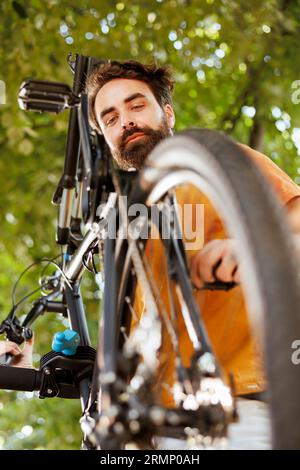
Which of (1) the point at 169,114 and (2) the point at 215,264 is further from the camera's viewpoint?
(1) the point at 169,114

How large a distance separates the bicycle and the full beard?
148 mm

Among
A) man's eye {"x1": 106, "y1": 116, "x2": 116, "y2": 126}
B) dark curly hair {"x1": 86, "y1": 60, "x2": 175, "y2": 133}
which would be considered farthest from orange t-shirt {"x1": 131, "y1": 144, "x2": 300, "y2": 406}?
dark curly hair {"x1": 86, "y1": 60, "x2": 175, "y2": 133}

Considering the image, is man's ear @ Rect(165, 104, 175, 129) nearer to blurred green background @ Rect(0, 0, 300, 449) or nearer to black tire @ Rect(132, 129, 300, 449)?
black tire @ Rect(132, 129, 300, 449)

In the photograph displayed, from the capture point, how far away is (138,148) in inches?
69.2

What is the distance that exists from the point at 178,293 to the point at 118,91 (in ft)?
2.91

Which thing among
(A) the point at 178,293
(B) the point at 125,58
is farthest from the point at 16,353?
(B) the point at 125,58

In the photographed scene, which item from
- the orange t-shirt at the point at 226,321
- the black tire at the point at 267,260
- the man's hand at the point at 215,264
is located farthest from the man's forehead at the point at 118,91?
the black tire at the point at 267,260

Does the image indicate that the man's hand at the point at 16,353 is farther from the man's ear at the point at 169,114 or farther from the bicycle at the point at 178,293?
the man's ear at the point at 169,114

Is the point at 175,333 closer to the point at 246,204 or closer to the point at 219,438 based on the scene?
the point at 219,438

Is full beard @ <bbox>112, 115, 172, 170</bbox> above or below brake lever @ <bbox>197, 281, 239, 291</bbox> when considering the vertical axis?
above

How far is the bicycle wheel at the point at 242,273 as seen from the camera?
757 mm

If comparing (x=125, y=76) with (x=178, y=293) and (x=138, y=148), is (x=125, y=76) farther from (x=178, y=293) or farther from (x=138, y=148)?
(x=178, y=293)

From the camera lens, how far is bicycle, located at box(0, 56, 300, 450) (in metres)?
0.77

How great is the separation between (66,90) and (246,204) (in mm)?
1066
